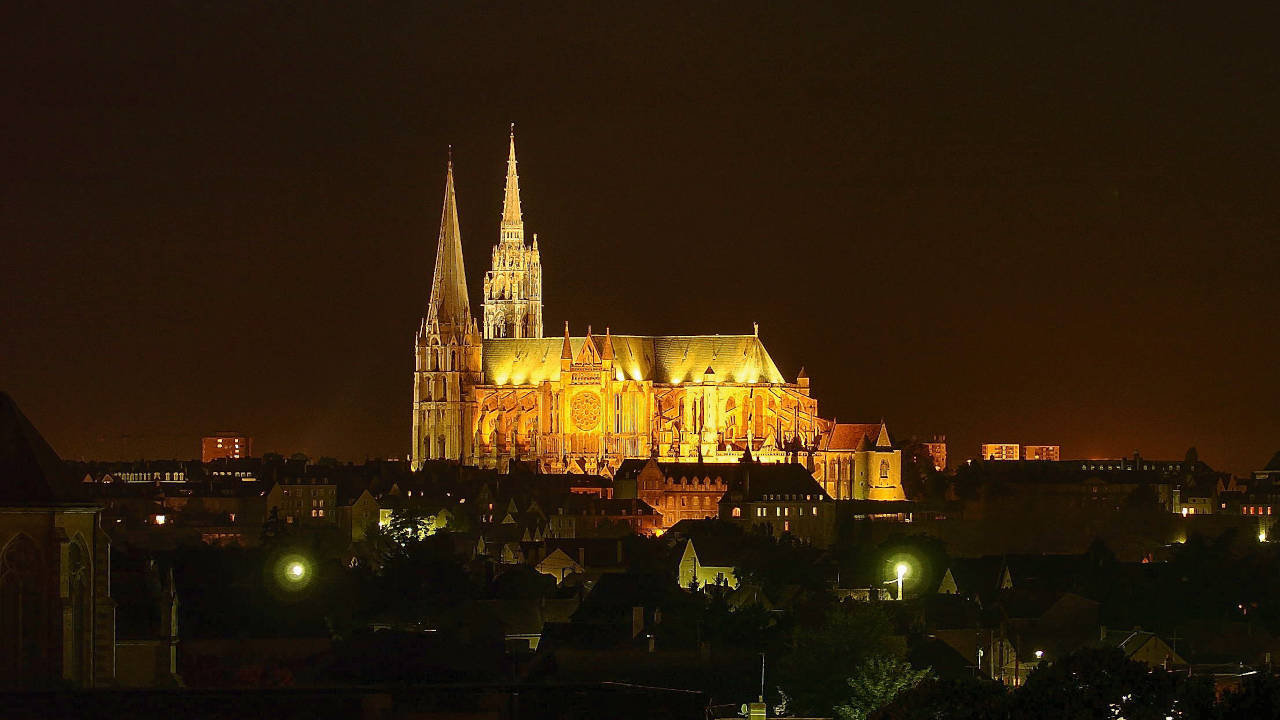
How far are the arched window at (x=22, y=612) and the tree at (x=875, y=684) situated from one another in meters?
23.1

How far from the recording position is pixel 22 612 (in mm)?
44562

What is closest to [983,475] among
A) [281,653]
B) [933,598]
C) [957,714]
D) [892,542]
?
[892,542]

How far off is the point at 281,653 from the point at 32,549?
31561 mm

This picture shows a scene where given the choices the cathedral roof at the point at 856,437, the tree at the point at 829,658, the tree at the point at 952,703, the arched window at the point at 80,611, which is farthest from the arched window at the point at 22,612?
the cathedral roof at the point at 856,437

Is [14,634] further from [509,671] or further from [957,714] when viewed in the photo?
[509,671]

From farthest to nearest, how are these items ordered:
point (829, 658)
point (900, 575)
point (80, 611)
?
point (900, 575)
point (829, 658)
point (80, 611)

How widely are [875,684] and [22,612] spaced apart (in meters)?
25.9

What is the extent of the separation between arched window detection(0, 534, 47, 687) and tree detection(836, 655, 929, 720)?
910 inches

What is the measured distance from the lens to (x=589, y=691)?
46125 mm

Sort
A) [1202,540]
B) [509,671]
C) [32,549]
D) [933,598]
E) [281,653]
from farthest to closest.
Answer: [1202,540], [933,598], [281,653], [509,671], [32,549]

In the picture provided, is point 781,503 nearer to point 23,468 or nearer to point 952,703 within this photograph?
point 952,703

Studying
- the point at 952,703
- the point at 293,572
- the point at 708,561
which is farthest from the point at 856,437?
the point at 952,703

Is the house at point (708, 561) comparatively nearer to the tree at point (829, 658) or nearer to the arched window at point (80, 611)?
the tree at point (829, 658)

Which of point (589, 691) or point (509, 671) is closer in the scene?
point (589, 691)
